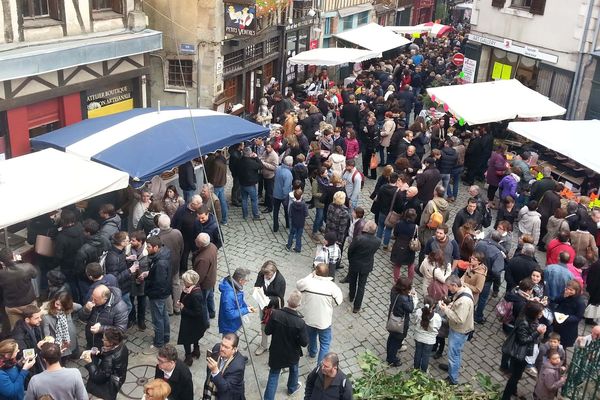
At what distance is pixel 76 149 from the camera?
30.1ft

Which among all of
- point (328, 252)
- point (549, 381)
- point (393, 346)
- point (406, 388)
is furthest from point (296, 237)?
point (549, 381)

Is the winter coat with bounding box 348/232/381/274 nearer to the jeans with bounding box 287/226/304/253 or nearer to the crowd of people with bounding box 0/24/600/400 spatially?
the crowd of people with bounding box 0/24/600/400

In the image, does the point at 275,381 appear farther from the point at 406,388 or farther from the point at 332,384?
the point at 406,388

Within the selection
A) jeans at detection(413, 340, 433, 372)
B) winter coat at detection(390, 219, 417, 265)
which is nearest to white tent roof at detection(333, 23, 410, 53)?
winter coat at detection(390, 219, 417, 265)

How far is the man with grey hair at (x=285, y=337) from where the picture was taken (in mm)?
6719

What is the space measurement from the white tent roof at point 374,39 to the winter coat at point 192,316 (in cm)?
1891

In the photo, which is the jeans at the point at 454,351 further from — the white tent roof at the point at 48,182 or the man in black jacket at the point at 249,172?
the man in black jacket at the point at 249,172

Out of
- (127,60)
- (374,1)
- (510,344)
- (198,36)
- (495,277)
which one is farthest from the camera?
(374,1)

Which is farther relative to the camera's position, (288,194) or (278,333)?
(288,194)

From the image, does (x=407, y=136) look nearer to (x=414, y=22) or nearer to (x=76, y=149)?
(x=76, y=149)

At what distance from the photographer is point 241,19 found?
15.2m

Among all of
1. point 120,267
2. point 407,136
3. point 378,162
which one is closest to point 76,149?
point 120,267

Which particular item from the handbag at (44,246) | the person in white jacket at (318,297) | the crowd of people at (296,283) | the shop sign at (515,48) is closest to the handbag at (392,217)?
the crowd of people at (296,283)

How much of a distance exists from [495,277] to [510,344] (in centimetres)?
189
